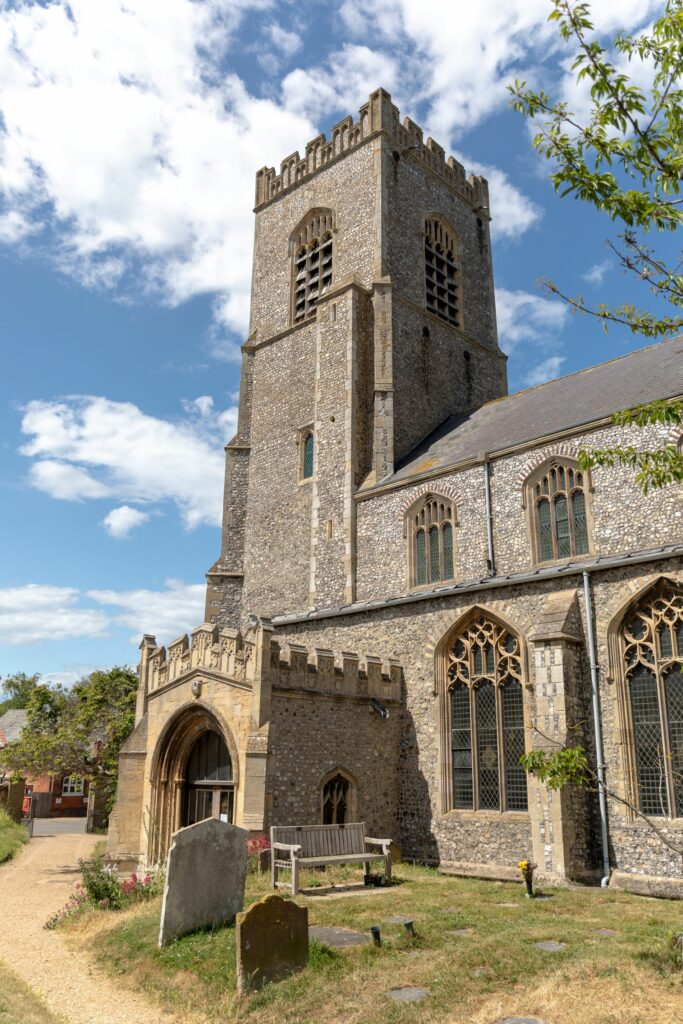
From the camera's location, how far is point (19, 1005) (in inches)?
314

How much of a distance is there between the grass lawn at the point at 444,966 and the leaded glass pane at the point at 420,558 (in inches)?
378

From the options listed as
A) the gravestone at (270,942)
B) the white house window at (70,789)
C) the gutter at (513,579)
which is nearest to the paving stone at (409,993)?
the gravestone at (270,942)

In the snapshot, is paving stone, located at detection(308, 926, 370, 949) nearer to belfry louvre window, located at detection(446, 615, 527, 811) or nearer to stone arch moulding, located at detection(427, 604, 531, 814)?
belfry louvre window, located at detection(446, 615, 527, 811)

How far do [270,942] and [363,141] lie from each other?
90.8ft

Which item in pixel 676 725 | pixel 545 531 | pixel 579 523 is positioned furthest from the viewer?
pixel 545 531

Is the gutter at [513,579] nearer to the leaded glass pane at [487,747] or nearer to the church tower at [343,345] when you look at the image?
the church tower at [343,345]

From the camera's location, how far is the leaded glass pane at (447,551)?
19.9 metres

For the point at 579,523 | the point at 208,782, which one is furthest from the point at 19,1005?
the point at 579,523

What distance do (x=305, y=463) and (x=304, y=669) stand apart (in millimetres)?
11050

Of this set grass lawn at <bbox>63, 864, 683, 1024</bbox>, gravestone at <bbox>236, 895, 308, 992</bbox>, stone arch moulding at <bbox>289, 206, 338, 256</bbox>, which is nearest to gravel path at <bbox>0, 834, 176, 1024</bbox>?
grass lawn at <bbox>63, 864, 683, 1024</bbox>

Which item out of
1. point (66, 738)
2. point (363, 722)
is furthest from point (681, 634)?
point (66, 738)

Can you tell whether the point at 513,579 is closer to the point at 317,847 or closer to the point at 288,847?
the point at 317,847

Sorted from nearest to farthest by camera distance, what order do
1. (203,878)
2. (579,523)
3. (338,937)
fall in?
(338,937) → (203,878) → (579,523)

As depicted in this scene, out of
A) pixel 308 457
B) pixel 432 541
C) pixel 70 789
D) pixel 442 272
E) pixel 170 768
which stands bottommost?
pixel 70 789
